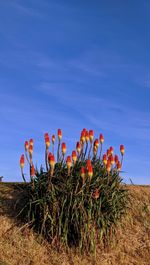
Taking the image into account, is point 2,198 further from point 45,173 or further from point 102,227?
point 102,227

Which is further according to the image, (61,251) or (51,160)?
(61,251)

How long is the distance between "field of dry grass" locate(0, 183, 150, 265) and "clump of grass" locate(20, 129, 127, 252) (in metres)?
0.29

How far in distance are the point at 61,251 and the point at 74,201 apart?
1300 mm

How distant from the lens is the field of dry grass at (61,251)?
36.1 feet

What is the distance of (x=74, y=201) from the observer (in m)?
11.3

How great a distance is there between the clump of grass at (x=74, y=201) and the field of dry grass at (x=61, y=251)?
29cm

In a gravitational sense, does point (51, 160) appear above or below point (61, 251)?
above

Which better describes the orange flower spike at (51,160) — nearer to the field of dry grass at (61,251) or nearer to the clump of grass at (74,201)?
the clump of grass at (74,201)

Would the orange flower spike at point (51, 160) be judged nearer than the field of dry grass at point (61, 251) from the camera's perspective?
No

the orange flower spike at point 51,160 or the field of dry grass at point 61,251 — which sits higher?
the orange flower spike at point 51,160

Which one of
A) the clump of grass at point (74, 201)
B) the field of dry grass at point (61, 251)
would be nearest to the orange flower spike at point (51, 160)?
the clump of grass at point (74, 201)

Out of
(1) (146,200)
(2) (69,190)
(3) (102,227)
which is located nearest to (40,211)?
(2) (69,190)

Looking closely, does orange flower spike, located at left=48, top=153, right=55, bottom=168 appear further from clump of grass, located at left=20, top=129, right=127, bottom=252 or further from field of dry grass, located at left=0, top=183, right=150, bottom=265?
field of dry grass, located at left=0, top=183, right=150, bottom=265

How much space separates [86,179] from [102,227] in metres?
1.27
